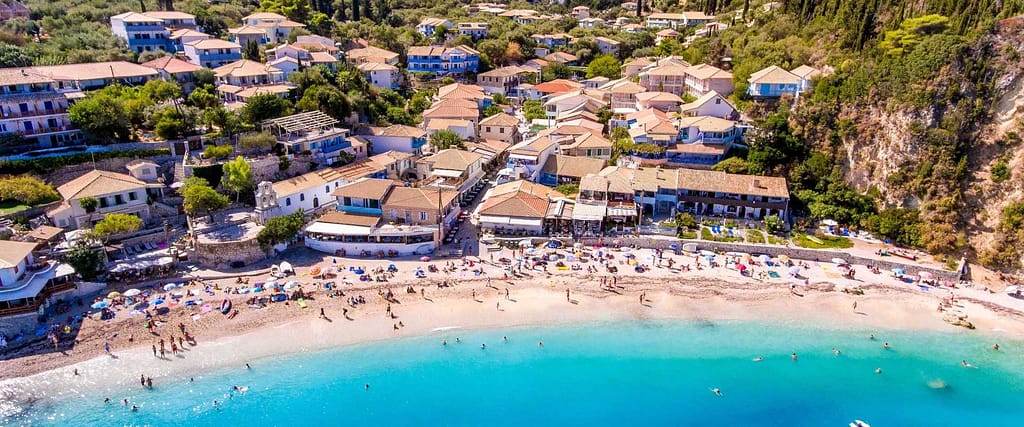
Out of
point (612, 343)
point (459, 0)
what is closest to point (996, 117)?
point (612, 343)

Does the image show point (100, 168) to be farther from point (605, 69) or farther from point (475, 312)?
point (605, 69)

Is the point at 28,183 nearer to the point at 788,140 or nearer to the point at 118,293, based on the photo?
the point at 118,293

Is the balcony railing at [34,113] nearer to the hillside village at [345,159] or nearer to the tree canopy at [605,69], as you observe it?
the hillside village at [345,159]

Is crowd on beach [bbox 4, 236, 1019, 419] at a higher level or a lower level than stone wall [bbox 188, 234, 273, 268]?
lower

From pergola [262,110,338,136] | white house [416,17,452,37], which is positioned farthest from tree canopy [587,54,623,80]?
pergola [262,110,338,136]

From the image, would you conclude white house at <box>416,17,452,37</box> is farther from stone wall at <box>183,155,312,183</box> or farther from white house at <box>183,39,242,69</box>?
stone wall at <box>183,155,312,183</box>
